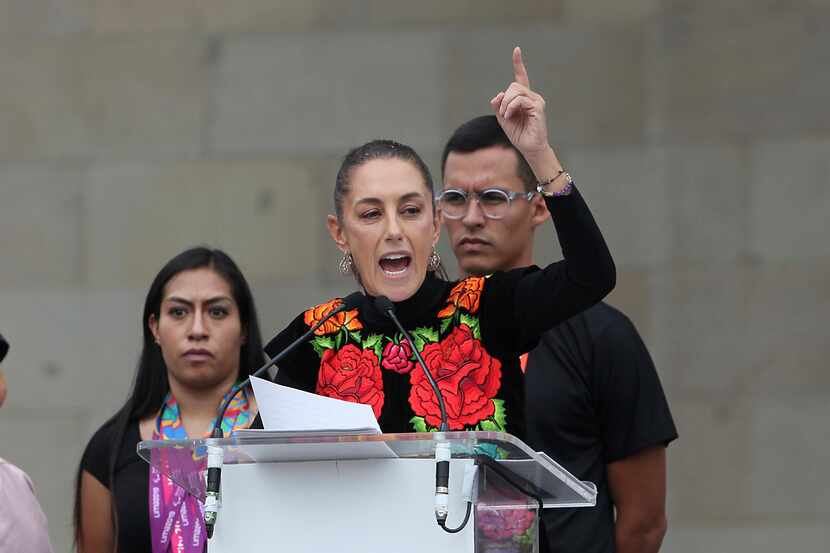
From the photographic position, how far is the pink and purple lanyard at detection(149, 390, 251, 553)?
12.9ft

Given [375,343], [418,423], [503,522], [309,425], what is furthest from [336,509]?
[375,343]

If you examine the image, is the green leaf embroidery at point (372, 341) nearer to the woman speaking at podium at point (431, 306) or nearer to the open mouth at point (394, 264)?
the woman speaking at podium at point (431, 306)

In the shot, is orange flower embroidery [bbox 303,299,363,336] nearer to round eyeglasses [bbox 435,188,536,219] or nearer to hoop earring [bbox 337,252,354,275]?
hoop earring [bbox 337,252,354,275]

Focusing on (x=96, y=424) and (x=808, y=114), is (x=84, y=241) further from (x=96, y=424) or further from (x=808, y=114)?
(x=808, y=114)

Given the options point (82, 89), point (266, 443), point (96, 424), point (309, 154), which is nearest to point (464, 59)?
point (309, 154)

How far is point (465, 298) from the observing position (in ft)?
10.3

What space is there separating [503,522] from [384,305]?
532 mm

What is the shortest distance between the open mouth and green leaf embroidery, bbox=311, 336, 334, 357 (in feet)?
0.64

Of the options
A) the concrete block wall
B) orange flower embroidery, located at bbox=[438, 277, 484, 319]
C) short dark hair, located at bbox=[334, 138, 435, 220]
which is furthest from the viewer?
the concrete block wall

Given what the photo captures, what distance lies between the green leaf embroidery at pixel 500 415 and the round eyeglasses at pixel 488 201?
1.32 m

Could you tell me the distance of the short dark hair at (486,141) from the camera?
4363mm

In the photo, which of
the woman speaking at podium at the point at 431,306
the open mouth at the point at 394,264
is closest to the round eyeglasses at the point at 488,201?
the woman speaking at podium at the point at 431,306

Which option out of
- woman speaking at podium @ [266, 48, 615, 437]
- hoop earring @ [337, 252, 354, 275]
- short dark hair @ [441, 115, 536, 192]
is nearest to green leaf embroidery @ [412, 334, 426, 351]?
woman speaking at podium @ [266, 48, 615, 437]

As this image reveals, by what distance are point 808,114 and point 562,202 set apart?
375 centimetres
